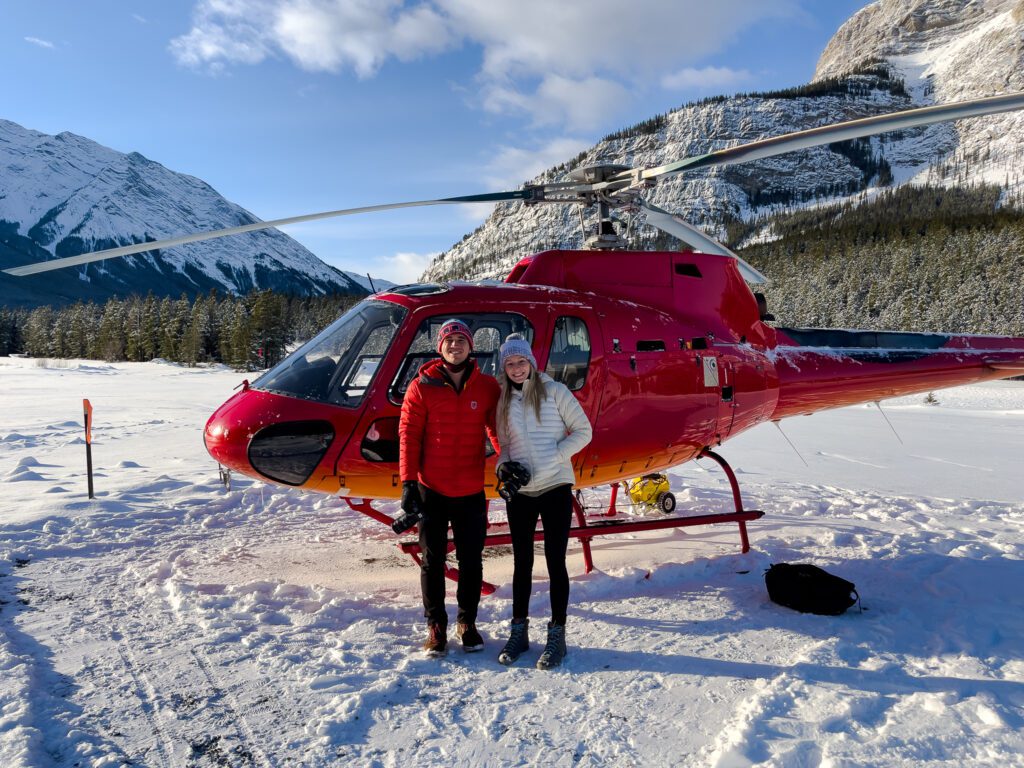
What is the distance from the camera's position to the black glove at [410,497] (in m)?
3.45

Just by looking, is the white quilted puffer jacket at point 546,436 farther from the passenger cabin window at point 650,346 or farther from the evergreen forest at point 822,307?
the evergreen forest at point 822,307

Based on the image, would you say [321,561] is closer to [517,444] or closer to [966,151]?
[517,444]

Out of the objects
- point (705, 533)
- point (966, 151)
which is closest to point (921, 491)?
point (705, 533)

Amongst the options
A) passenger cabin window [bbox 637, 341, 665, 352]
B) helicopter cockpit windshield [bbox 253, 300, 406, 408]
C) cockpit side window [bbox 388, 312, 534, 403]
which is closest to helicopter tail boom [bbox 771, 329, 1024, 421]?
passenger cabin window [bbox 637, 341, 665, 352]

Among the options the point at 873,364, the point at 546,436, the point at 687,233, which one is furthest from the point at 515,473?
the point at 873,364

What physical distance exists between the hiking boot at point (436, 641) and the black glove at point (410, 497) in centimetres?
74

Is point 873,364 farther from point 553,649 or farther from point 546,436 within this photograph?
point 553,649

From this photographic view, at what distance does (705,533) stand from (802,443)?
27.9ft

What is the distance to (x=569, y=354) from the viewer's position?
15.6ft

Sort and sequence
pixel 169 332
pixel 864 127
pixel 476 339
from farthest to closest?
1. pixel 169 332
2. pixel 476 339
3. pixel 864 127

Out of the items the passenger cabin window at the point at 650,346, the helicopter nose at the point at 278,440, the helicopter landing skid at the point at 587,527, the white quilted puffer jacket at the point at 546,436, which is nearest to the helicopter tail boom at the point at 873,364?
the helicopter landing skid at the point at 587,527

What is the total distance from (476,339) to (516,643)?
2.18m

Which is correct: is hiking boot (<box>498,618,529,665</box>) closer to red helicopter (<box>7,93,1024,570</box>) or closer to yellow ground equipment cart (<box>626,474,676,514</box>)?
red helicopter (<box>7,93,1024,570</box>)

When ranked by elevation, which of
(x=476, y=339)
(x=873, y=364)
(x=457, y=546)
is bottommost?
(x=457, y=546)
